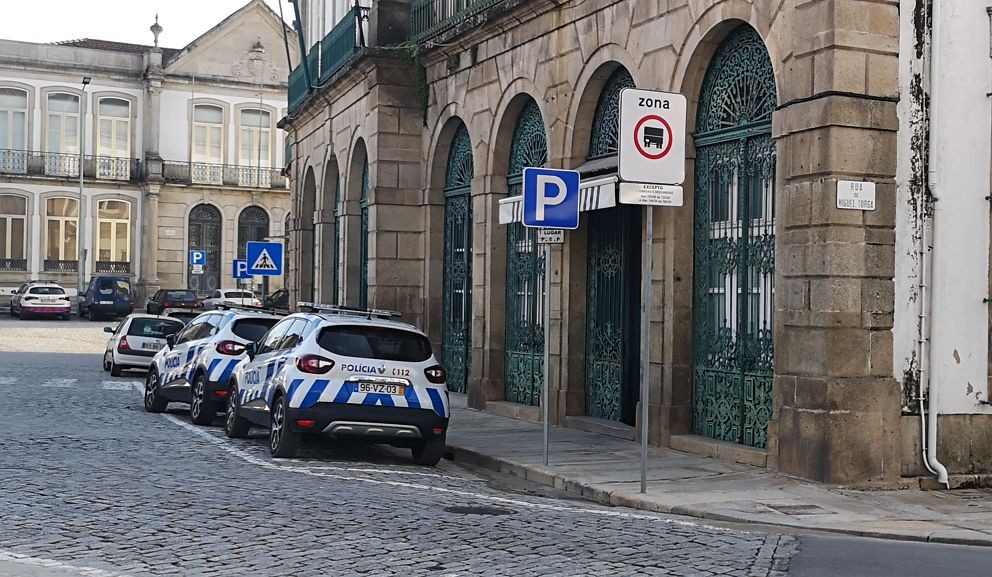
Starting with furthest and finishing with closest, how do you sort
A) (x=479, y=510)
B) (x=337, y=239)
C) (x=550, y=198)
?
1. (x=337, y=239)
2. (x=550, y=198)
3. (x=479, y=510)

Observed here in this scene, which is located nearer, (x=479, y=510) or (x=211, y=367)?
(x=479, y=510)

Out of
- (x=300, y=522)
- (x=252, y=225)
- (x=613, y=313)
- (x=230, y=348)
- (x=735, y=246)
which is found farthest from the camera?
(x=252, y=225)

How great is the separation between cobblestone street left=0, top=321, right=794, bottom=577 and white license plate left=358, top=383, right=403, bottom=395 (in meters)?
0.74

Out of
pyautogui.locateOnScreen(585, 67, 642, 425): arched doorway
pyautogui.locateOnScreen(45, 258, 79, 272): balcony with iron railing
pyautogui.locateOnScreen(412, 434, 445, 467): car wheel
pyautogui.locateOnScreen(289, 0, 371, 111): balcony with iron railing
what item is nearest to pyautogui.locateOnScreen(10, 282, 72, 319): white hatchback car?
pyautogui.locateOnScreen(45, 258, 79, 272): balcony with iron railing

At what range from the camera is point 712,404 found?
14320 millimetres

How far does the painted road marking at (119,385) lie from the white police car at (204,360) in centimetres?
425

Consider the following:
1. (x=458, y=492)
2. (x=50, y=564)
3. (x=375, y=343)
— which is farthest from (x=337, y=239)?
(x=50, y=564)

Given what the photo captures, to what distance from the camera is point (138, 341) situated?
2748 centimetres

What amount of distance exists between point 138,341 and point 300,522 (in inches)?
760

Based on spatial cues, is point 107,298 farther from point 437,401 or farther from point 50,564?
point 50,564

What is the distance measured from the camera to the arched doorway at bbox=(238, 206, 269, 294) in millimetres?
63250

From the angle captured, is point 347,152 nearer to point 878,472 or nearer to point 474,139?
point 474,139

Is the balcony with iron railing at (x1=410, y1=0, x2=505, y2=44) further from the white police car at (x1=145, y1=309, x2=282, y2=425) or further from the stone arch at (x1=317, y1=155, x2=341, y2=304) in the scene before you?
the stone arch at (x1=317, y1=155, x2=341, y2=304)

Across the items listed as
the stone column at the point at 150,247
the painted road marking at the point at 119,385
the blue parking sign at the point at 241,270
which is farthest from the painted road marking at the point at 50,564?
the stone column at the point at 150,247
